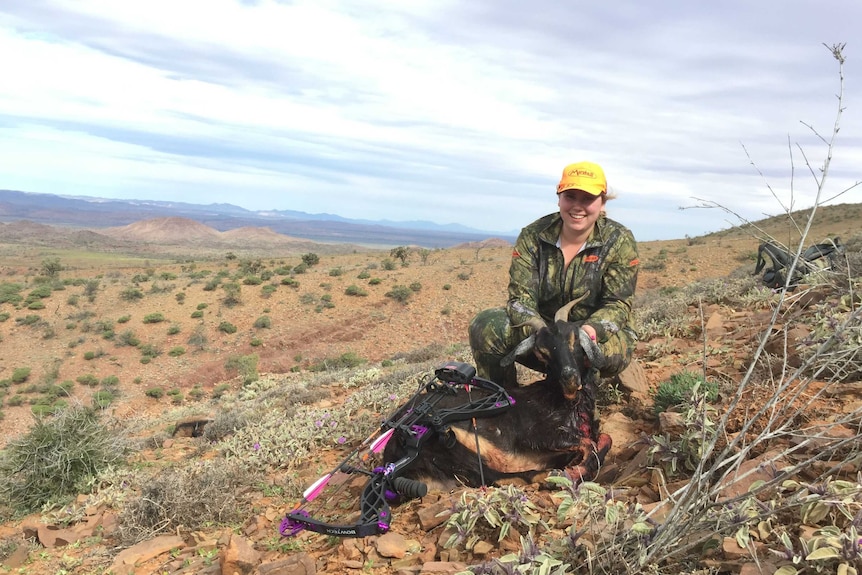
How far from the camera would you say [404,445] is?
3.56 m

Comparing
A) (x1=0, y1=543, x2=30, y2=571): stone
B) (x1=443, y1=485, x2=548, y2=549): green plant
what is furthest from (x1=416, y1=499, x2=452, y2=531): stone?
(x1=0, y1=543, x2=30, y2=571): stone

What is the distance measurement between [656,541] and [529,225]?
9.40 feet

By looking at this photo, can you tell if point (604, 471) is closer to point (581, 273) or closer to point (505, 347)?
point (505, 347)

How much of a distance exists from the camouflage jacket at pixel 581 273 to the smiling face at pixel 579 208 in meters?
0.18

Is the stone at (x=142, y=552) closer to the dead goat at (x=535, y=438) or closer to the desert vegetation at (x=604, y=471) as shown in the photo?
the desert vegetation at (x=604, y=471)

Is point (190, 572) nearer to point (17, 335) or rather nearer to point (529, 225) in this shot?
point (529, 225)

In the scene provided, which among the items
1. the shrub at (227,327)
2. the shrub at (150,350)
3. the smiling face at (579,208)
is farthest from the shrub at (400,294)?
the smiling face at (579,208)

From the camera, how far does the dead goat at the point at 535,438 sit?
3.43m

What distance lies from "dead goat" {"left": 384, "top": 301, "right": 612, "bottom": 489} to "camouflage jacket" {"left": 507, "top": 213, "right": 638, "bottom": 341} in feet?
1.96

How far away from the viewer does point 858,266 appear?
20.3 ft

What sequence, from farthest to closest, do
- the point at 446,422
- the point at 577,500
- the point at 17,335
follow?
the point at 17,335
the point at 446,422
the point at 577,500

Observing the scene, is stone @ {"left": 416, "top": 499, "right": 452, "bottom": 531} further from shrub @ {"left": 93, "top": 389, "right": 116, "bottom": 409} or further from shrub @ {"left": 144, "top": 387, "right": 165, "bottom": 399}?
shrub @ {"left": 144, "top": 387, "right": 165, "bottom": 399}

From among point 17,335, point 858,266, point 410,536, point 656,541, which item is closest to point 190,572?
point 410,536

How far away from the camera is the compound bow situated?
2.99m
